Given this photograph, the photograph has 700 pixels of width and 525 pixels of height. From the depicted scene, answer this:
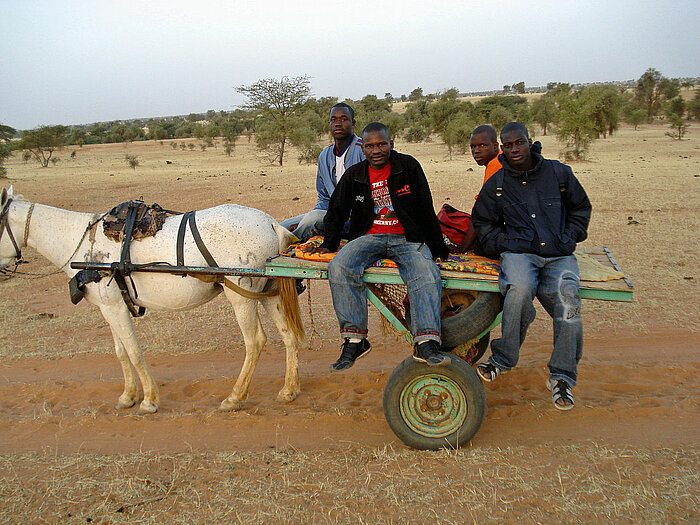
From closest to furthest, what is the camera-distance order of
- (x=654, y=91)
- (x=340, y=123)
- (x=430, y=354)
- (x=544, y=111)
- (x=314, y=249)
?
(x=430, y=354)
(x=314, y=249)
(x=340, y=123)
(x=544, y=111)
(x=654, y=91)

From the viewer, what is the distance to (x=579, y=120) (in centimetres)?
2408

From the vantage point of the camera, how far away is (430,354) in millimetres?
3592

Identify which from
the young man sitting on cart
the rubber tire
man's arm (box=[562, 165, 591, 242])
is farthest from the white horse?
man's arm (box=[562, 165, 591, 242])

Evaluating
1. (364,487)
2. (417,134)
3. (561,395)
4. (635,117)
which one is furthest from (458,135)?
(364,487)

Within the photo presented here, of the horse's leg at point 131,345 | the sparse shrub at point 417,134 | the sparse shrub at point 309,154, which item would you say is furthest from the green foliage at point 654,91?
the horse's leg at point 131,345

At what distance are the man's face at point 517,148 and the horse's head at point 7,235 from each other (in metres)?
4.39

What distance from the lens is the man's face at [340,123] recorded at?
204 inches

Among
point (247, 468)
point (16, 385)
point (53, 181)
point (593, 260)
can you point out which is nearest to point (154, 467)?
point (247, 468)

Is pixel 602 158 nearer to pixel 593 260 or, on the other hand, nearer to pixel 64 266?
pixel 593 260

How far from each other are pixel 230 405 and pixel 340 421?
3.53ft

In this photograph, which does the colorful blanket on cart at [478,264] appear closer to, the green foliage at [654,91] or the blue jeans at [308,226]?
the blue jeans at [308,226]

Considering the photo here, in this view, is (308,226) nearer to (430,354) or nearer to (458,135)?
(430,354)

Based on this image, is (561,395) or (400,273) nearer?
(561,395)

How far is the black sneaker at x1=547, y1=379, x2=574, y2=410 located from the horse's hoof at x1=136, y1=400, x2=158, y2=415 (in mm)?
3455
